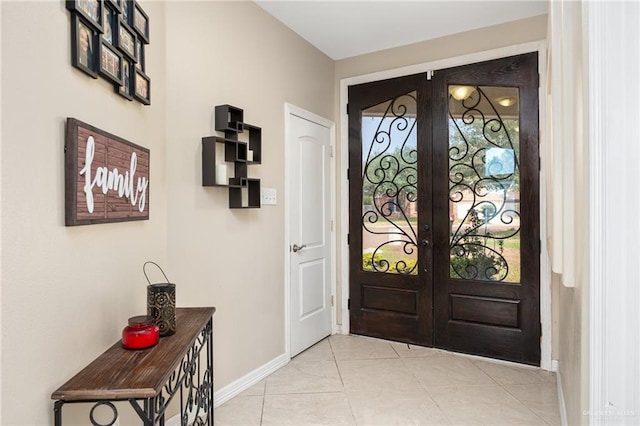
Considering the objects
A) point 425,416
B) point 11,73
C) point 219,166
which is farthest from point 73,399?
point 425,416

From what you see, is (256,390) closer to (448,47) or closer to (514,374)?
(514,374)

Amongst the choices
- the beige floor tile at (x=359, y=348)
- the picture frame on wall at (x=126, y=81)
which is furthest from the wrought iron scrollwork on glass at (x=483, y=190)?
the picture frame on wall at (x=126, y=81)

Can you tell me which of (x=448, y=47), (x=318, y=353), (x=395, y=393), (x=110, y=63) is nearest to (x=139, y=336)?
(x=110, y=63)

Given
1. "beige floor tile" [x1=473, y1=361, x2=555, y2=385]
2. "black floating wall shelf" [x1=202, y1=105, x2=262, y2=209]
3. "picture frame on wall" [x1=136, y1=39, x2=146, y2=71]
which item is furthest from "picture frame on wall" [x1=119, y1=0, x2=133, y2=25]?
"beige floor tile" [x1=473, y1=361, x2=555, y2=385]

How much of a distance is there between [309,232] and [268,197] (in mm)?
706

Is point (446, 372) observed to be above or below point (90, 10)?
below

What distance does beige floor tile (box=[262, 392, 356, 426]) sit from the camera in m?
2.38

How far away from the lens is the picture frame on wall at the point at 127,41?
164cm

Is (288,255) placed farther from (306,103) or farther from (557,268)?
(557,268)

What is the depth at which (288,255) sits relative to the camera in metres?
3.32

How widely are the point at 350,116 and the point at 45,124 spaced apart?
302 centimetres

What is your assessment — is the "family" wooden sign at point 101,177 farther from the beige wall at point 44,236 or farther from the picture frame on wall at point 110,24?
the picture frame on wall at point 110,24

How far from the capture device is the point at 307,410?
8.23 feet

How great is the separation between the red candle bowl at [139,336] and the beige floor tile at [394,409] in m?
1.39
